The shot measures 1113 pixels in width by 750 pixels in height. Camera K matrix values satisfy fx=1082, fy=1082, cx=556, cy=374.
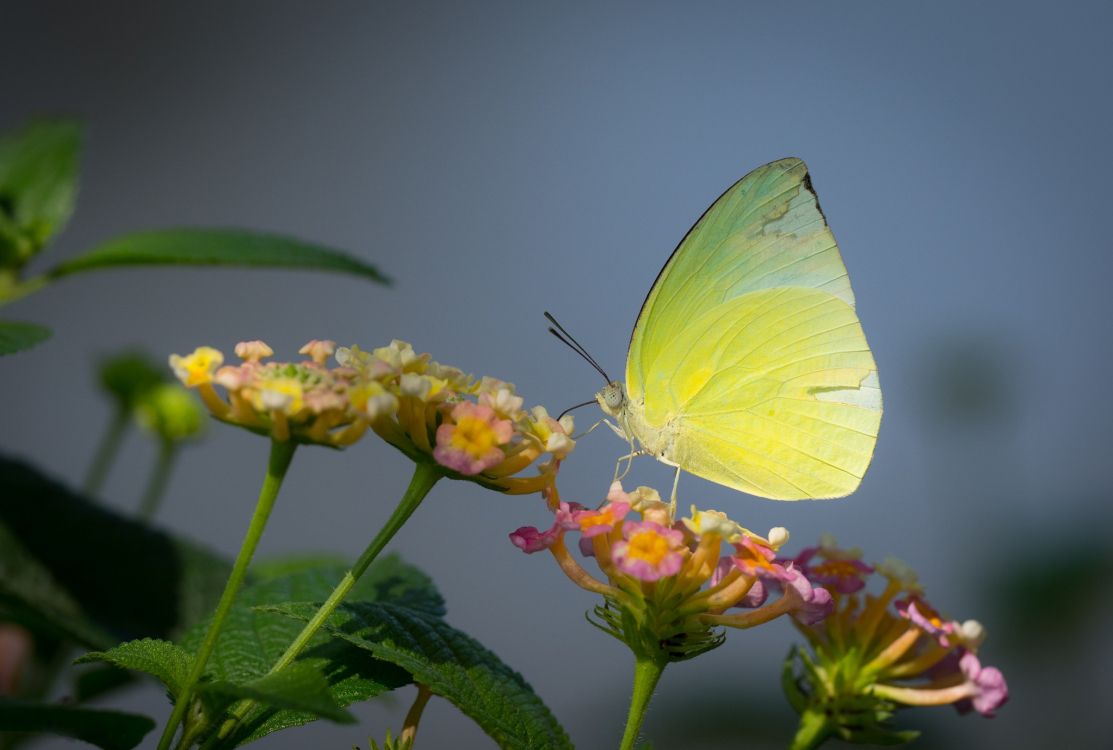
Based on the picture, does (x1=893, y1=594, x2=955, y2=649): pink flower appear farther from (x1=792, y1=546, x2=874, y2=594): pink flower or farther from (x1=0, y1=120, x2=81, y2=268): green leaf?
(x1=0, y1=120, x2=81, y2=268): green leaf

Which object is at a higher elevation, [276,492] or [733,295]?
[733,295]

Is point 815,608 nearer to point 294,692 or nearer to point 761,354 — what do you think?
point 294,692

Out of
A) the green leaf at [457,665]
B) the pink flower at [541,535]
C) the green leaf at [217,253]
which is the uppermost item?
the green leaf at [217,253]

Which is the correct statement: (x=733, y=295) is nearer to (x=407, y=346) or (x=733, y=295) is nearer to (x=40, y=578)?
(x=407, y=346)

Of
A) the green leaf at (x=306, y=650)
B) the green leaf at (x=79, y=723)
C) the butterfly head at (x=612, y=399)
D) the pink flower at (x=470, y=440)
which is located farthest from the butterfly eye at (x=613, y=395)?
the green leaf at (x=79, y=723)

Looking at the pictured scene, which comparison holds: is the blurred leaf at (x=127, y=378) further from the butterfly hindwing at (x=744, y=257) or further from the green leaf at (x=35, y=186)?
the butterfly hindwing at (x=744, y=257)

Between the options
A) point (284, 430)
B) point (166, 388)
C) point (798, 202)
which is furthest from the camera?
point (166, 388)

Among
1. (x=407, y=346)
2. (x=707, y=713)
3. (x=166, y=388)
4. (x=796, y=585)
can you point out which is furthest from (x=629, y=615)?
(x=707, y=713)
